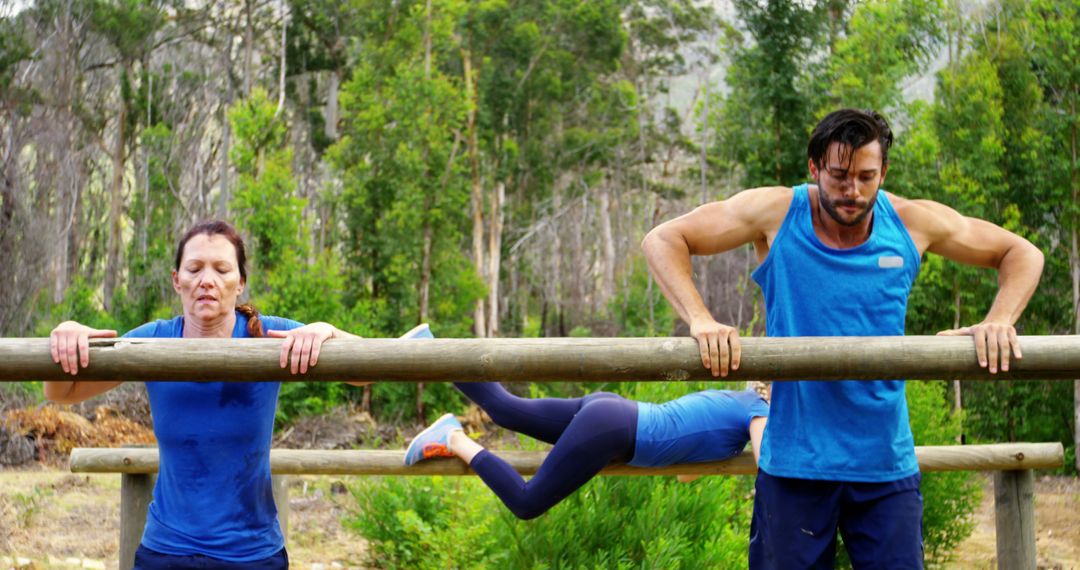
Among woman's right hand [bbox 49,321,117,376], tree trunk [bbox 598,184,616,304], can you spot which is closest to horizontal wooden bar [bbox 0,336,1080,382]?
woman's right hand [bbox 49,321,117,376]

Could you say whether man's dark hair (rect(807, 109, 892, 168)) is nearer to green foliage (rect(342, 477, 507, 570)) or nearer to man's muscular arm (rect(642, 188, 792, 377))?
man's muscular arm (rect(642, 188, 792, 377))

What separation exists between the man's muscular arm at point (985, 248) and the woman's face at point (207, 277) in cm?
166

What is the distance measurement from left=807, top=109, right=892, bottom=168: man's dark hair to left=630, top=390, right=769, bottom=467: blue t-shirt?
1.28 meters

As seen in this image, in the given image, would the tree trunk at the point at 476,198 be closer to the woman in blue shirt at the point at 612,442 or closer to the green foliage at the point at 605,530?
the green foliage at the point at 605,530

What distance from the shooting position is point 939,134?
14.2 metres

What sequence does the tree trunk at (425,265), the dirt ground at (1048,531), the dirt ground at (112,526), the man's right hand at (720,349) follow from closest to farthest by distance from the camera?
the man's right hand at (720,349) < the dirt ground at (112,526) < the dirt ground at (1048,531) < the tree trunk at (425,265)

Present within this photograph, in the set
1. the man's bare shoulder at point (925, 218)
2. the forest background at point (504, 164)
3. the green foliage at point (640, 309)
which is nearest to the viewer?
the man's bare shoulder at point (925, 218)

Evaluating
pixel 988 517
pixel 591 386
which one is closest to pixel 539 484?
pixel 988 517

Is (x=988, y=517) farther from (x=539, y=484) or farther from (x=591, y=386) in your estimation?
(x=539, y=484)

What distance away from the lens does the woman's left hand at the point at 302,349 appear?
2.44 m

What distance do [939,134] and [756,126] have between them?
123 inches

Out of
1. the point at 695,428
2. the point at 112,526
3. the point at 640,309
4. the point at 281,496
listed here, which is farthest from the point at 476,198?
the point at 695,428

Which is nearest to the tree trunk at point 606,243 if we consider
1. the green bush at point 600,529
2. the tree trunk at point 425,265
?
the tree trunk at point 425,265

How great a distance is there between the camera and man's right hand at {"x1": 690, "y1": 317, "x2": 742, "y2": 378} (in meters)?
2.41
